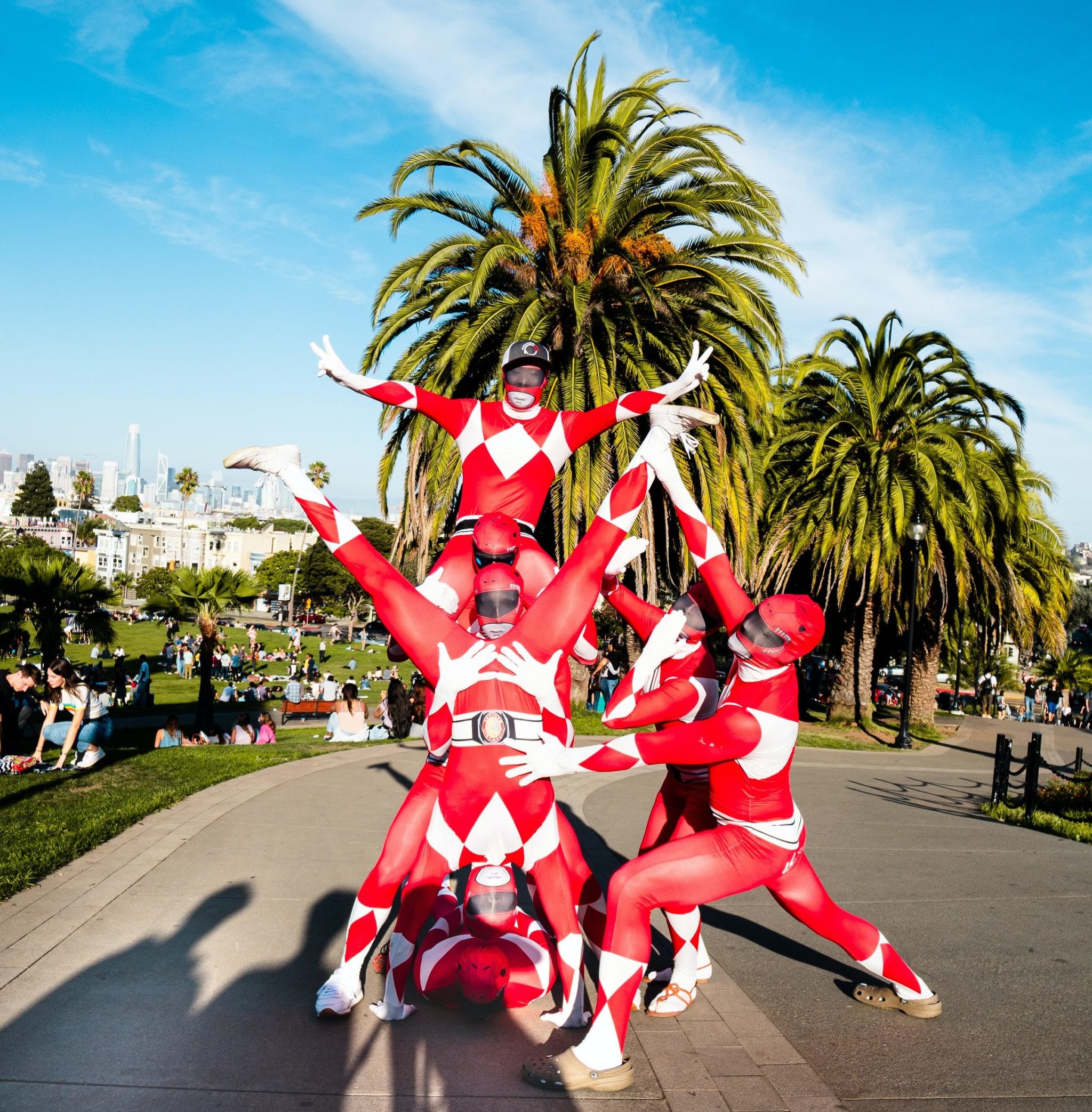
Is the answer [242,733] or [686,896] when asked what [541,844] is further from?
[242,733]

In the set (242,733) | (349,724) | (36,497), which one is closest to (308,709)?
(242,733)

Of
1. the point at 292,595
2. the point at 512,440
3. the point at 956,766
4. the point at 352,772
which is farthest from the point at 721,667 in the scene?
the point at 292,595

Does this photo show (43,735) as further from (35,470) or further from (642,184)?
(35,470)

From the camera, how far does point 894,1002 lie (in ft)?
15.8

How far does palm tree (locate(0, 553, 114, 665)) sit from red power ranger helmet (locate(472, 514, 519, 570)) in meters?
14.6

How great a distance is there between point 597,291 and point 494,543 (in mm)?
11275

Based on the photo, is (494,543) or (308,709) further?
(308,709)

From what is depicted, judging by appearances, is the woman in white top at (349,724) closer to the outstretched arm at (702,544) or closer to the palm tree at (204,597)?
the palm tree at (204,597)

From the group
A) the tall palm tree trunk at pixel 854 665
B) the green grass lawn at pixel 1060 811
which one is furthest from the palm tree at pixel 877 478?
the green grass lawn at pixel 1060 811

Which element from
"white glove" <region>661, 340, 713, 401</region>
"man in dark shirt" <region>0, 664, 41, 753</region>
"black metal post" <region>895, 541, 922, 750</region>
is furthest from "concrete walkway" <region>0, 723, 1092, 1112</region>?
"black metal post" <region>895, 541, 922, 750</region>

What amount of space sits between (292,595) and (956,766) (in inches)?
2568

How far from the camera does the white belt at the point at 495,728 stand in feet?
13.4

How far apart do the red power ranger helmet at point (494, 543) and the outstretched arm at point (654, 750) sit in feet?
3.31

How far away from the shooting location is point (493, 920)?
172 inches
